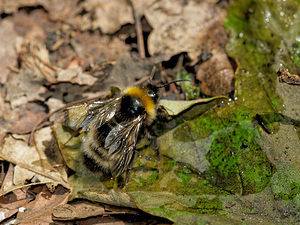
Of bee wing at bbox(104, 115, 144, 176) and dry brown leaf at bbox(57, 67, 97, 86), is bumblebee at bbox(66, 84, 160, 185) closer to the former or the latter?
bee wing at bbox(104, 115, 144, 176)

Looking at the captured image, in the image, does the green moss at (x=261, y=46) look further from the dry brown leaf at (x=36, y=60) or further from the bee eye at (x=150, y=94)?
the dry brown leaf at (x=36, y=60)

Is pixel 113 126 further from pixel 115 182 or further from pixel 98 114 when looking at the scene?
pixel 115 182

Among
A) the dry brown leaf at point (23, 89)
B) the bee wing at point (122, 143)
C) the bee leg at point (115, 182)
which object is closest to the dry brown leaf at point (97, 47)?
the dry brown leaf at point (23, 89)

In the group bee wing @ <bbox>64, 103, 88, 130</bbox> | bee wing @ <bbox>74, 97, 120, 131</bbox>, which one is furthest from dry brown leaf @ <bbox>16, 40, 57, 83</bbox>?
bee wing @ <bbox>74, 97, 120, 131</bbox>

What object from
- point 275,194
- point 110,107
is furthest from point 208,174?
point 110,107

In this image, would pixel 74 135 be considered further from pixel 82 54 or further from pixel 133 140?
pixel 82 54
